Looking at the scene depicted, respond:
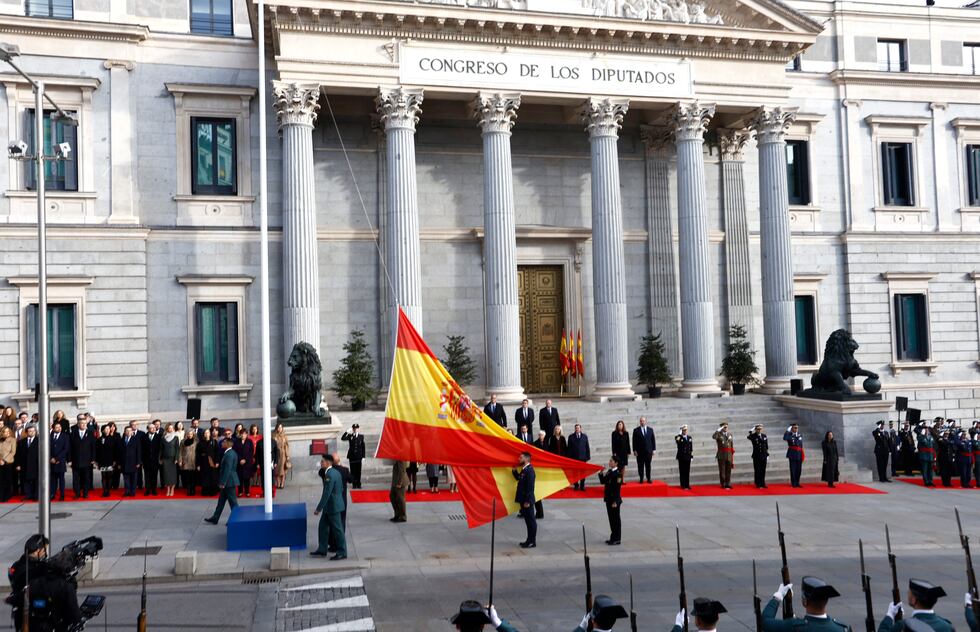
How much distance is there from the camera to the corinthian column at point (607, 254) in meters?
29.2

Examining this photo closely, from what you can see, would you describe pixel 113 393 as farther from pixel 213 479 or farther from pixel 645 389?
pixel 645 389

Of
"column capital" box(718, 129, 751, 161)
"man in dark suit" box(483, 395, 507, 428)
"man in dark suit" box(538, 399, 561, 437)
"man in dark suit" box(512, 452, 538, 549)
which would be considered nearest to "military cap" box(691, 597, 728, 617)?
"man in dark suit" box(512, 452, 538, 549)

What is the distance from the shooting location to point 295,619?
11656 millimetres

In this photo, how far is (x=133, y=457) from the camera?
2183cm

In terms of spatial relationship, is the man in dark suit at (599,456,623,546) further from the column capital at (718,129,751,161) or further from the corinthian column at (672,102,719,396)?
the column capital at (718,129,751,161)

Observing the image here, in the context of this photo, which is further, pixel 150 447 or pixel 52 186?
pixel 52 186

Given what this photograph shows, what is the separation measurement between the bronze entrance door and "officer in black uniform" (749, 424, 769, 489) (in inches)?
429

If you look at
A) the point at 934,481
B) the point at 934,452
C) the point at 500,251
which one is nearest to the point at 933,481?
the point at 934,481

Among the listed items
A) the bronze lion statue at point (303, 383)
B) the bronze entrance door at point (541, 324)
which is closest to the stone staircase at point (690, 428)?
the bronze lion statue at point (303, 383)

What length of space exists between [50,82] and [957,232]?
119 feet

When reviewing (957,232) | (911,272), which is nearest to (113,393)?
(911,272)

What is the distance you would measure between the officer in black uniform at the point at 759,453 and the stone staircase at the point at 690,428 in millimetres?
1038

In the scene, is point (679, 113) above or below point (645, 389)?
above

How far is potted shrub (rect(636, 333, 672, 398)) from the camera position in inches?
1253
